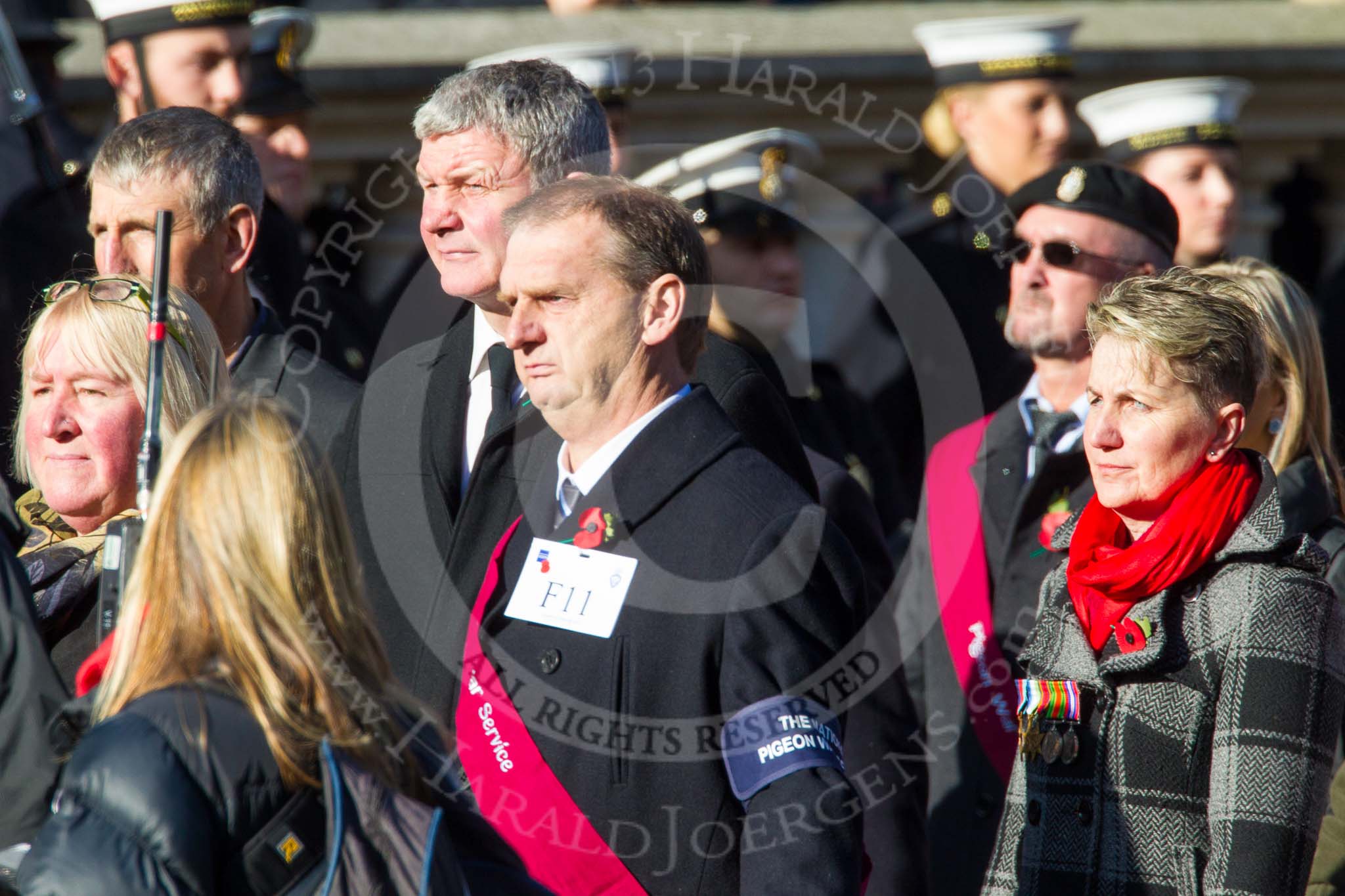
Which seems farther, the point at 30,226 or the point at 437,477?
the point at 30,226

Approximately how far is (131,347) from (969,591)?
6.91ft

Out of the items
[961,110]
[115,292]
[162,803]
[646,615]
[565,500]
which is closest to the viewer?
[162,803]

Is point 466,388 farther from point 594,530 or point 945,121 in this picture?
point 945,121

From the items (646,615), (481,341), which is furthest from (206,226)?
(646,615)

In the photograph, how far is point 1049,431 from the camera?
441 cm

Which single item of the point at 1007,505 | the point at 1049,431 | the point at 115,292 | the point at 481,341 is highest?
the point at 115,292

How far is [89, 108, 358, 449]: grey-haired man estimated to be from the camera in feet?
12.9

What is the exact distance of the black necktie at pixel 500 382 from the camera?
3.49 metres

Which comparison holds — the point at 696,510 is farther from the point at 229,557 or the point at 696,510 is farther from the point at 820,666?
the point at 229,557

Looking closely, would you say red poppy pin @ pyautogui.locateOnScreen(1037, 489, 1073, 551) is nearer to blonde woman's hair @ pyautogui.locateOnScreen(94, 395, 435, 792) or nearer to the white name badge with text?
the white name badge with text

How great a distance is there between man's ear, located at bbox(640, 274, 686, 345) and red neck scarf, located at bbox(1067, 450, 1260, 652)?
2.78 ft

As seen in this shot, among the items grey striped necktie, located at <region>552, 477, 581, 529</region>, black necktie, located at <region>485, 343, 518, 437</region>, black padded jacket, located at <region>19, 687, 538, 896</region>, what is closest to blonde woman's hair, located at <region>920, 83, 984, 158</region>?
black necktie, located at <region>485, 343, 518, 437</region>

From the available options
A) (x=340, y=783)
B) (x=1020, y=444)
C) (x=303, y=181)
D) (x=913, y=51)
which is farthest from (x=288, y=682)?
(x=913, y=51)

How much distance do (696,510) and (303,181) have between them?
9.69ft
